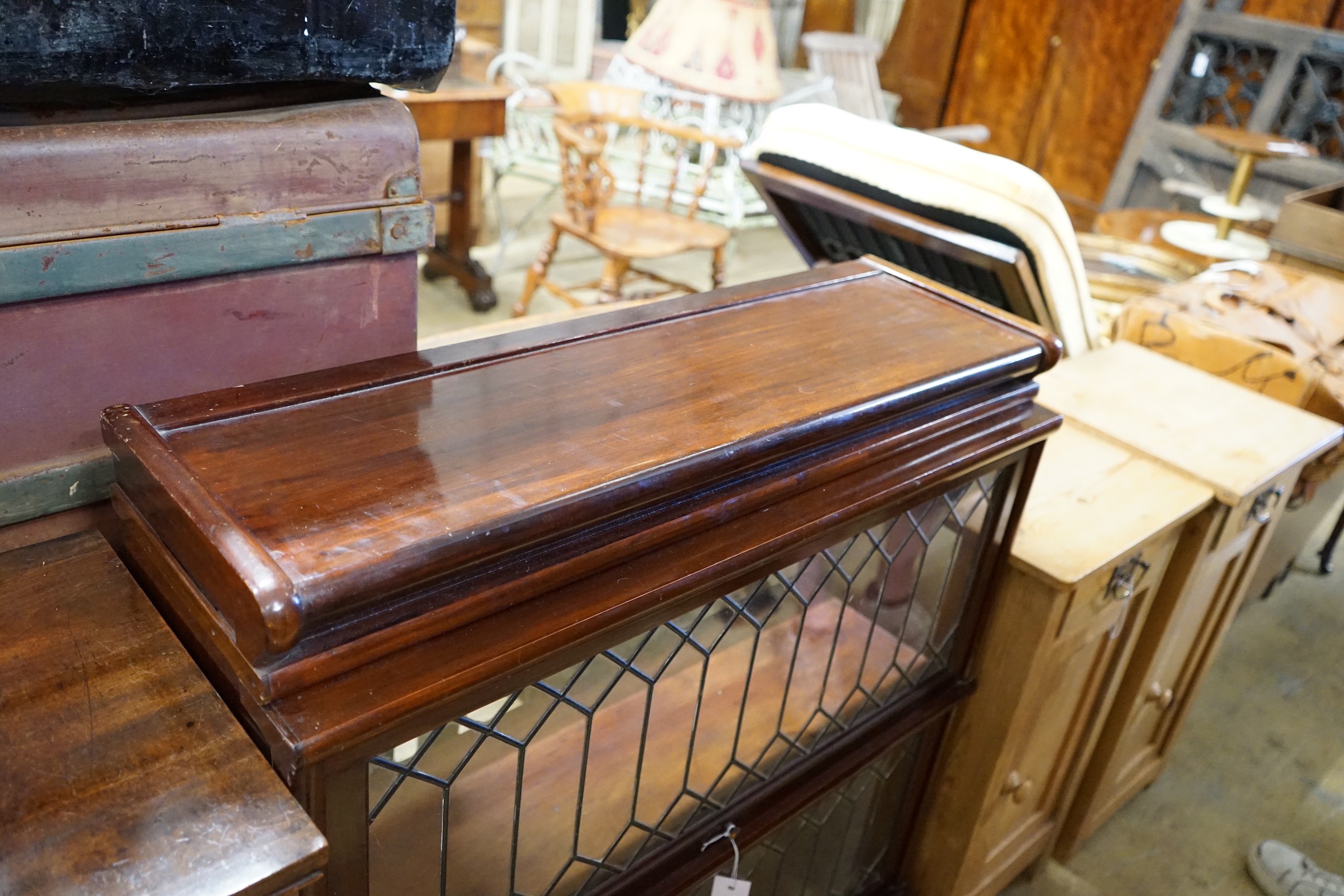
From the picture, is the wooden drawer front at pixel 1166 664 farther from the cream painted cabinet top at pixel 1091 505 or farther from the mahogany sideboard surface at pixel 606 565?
the mahogany sideboard surface at pixel 606 565

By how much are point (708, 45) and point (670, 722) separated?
2.76 m

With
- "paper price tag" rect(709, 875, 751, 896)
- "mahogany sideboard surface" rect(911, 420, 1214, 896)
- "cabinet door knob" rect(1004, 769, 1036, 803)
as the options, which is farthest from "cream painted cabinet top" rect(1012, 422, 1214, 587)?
"paper price tag" rect(709, 875, 751, 896)

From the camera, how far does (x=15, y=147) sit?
2.53 ft

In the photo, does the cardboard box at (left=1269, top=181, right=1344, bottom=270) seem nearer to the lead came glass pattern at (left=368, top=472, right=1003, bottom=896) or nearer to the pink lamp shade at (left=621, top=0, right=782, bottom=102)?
the pink lamp shade at (left=621, top=0, right=782, bottom=102)

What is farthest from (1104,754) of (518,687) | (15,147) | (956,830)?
(15,147)

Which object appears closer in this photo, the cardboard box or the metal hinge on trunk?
the metal hinge on trunk

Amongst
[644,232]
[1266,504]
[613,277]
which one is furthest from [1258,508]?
[644,232]

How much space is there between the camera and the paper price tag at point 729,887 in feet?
4.02

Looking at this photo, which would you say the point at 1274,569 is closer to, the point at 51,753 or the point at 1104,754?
the point at 1104,754

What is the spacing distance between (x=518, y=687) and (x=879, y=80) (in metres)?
6.60

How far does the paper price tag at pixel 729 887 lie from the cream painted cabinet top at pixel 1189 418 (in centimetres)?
107

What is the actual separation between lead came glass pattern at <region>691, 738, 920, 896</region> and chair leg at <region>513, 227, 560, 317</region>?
2632mm

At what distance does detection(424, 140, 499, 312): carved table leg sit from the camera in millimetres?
4125

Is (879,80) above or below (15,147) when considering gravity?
below
